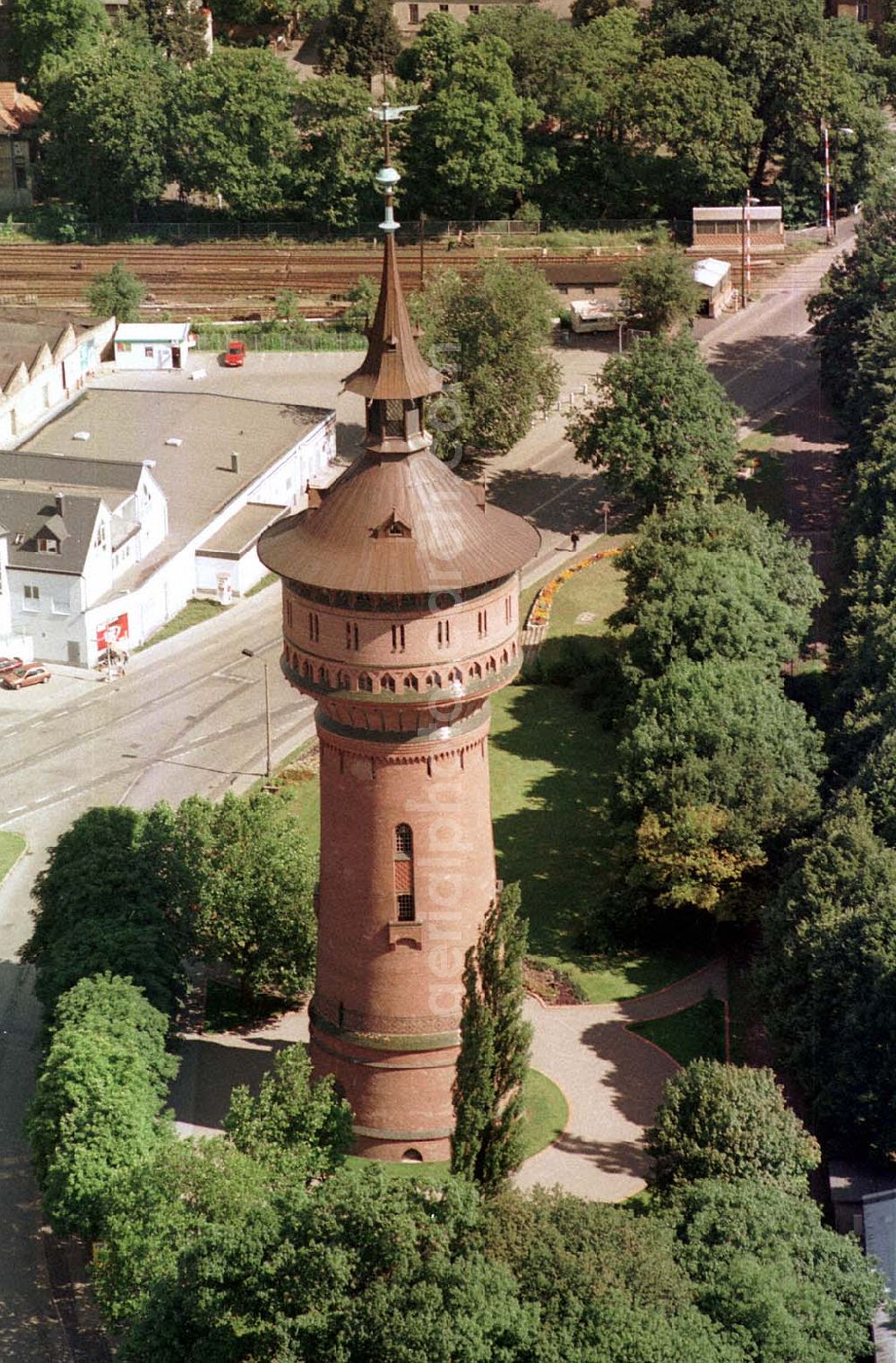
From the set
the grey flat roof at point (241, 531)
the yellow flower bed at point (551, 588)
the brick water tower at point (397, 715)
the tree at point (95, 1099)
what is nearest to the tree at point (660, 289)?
the yellow flower bed at point (551, 588)

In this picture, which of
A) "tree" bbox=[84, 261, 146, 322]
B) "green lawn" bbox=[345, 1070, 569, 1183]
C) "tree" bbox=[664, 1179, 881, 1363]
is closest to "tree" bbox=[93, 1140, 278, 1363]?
"green lawn" bbox=[345, 1070, 569, 1183]

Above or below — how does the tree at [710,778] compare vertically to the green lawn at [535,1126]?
above

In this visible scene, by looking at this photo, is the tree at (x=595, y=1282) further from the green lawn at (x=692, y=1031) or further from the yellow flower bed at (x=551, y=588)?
the yellow flower bed at (x=551, y=588)

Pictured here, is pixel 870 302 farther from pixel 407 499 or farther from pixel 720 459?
pixel 407 499

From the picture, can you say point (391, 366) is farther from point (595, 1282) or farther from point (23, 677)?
point (23, 677)

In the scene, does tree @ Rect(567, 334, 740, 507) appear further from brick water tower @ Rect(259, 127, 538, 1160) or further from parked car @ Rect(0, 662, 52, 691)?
brick water tower @ Rect(259, 127, 538, 1160)

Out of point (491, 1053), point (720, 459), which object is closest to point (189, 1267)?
point (491, 1053)
